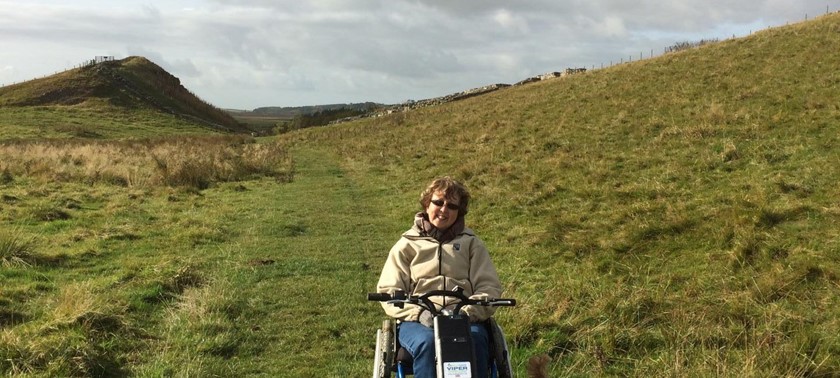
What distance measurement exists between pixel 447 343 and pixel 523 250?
6379 mm

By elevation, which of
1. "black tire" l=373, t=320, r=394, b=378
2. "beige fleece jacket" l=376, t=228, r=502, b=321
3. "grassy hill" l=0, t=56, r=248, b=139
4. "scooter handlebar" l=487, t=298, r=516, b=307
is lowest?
"black tire" l=373, t=320, r=394, b=378

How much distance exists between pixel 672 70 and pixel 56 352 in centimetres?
2979

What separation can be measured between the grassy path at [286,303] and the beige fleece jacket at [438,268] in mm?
1493

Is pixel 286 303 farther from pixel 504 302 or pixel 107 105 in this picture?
pixel 107 105

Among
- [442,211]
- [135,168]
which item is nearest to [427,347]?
[442,211]

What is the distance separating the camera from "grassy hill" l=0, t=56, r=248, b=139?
51125mm

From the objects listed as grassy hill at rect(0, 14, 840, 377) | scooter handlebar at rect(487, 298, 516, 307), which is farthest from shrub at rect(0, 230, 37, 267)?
scooter handlebar at rect(487, 298, 516, 307)

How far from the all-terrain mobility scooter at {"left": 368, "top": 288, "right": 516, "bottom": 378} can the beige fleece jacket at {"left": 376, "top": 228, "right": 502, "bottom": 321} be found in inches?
8.7

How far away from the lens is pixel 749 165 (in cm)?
1150

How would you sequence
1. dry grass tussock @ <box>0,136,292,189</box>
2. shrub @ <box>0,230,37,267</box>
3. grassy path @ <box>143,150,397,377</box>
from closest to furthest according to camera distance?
1. grassy path @ <box>143,150,397,377</box>
2. shrub @ <box>0,230,37,267</box>
3. dry grass tussock @ <box>0,136,292,189</box>

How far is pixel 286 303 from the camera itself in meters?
7.66

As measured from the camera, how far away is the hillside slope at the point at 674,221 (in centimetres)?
546

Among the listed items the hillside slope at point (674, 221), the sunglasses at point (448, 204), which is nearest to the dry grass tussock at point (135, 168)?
the hillside slope at point (674, 221)

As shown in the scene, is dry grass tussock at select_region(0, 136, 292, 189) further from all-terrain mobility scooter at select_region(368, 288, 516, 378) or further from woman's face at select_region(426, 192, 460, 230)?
all-terrain mobility scooter at select_region(368, 288, 516, 378)
